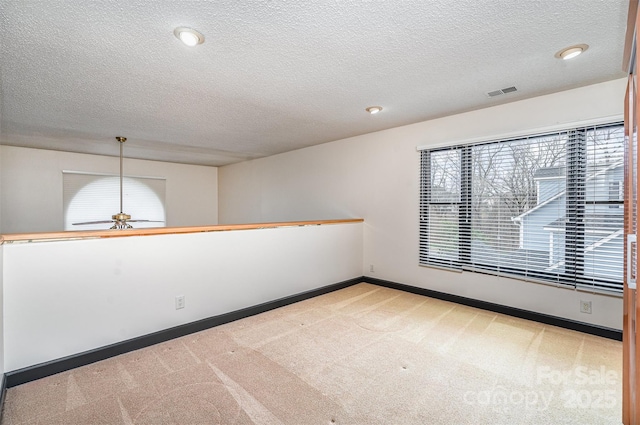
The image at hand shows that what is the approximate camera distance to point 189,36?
1.95 metres

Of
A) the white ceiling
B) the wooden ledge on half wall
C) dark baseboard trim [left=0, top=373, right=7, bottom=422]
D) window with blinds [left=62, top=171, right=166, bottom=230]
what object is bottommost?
dark baseboard trim [left=0, top=373, right=7, bottom=422]

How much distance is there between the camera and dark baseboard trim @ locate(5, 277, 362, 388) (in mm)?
1989

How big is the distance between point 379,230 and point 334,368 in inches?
101

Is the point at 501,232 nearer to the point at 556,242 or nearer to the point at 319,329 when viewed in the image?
the point at 556,242

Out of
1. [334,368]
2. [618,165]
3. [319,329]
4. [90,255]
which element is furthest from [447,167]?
[90,255]

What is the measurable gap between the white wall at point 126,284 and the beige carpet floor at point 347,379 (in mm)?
237

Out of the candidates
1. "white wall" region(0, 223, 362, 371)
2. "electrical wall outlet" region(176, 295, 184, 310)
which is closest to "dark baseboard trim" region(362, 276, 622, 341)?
"white wall" region(0, 223, 362, 371)

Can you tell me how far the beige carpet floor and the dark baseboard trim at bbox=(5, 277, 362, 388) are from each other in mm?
61

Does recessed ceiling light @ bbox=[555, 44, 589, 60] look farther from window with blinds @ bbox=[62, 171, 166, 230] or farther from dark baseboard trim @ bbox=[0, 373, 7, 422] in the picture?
window with blinds @ bbox=[62, 171, 166, 230]

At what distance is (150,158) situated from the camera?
6.48m

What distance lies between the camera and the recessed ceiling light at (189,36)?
6.21 ft

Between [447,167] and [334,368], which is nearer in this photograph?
[334,368]

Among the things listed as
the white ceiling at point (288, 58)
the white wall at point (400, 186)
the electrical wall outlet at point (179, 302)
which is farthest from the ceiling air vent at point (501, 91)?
the electrical wall outlet at point (179, 302)

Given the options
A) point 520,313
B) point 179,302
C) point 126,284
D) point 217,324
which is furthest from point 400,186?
point 126,284
